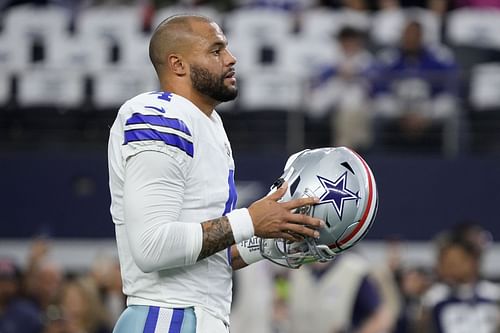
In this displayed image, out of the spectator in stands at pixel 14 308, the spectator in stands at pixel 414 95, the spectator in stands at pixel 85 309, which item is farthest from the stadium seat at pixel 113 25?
the spectator in stands at pixel 85 309

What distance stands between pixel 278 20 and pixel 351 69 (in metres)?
1.32

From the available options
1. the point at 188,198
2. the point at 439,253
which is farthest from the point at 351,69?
the point at 188,198

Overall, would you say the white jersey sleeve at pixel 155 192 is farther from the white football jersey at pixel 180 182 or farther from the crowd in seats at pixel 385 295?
the crowd in seats at pixel 385 295

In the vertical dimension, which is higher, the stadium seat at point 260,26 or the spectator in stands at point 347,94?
the stadium seat at point 260,26

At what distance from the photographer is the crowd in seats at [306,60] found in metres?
10.6

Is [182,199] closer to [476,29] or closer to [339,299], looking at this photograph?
[339,299]

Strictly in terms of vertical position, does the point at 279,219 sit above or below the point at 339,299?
above

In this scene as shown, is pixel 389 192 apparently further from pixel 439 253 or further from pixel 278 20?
pixel 439 253

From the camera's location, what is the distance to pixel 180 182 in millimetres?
4121

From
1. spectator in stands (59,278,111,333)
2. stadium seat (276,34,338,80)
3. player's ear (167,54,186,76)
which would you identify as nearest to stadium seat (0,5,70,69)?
stadium seat (276,34,338,80)

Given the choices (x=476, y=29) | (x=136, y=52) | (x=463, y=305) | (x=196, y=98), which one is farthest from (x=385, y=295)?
(x=196, y=98)

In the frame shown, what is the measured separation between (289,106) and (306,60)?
31.4 inches

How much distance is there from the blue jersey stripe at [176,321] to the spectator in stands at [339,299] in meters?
4.08

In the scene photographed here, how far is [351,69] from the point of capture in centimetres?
1080
